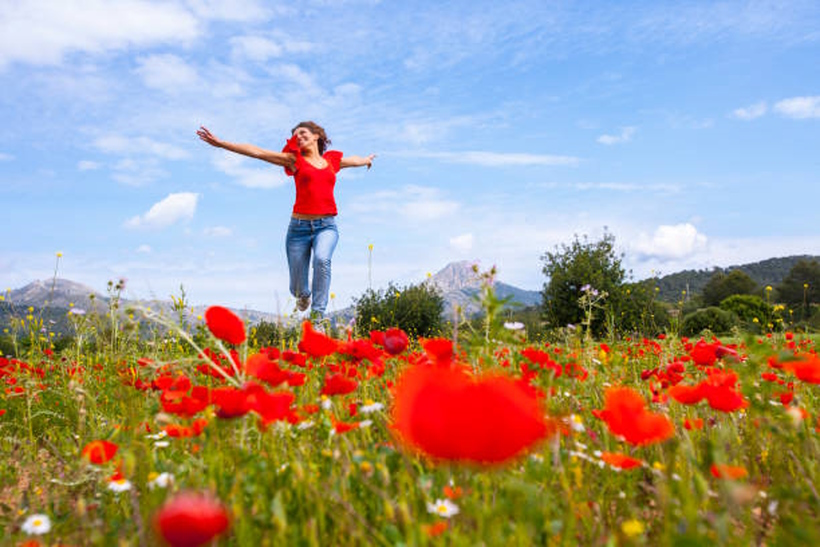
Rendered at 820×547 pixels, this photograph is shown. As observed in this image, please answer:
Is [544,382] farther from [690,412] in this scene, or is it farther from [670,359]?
[670,359]

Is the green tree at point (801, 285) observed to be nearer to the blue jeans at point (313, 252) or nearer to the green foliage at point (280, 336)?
the green foliage at point (280, 336)

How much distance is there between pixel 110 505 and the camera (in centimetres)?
226

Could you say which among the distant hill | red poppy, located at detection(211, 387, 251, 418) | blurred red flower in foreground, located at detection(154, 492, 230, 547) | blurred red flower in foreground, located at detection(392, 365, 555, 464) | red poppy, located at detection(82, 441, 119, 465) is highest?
the distant hill

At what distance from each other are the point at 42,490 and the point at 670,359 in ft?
13.5

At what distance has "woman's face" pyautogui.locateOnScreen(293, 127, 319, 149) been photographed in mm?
8445

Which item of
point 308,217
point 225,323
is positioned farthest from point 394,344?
point 308,217

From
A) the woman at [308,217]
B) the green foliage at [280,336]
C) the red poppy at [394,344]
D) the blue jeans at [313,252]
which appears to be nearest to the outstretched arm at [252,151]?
the woman at [308,217]

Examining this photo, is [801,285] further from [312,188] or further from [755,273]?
[312,188]

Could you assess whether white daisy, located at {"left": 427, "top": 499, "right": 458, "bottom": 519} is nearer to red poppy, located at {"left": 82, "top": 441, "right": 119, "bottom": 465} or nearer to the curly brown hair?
red poppy, located at {"left": 82, "top": 441, "right": 119, "bottom": 465}

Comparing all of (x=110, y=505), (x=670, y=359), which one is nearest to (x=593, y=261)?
(x=670, y=359)

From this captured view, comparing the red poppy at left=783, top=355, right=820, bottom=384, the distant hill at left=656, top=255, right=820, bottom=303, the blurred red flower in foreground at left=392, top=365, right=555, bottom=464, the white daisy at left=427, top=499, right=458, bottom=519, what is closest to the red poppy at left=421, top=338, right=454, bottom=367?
the white daisy at left=427, top=499, right=458, bottom=519

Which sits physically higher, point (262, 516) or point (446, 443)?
point (446, 443)

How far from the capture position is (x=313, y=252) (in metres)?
7.88

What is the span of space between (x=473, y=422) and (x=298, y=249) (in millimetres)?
7466
